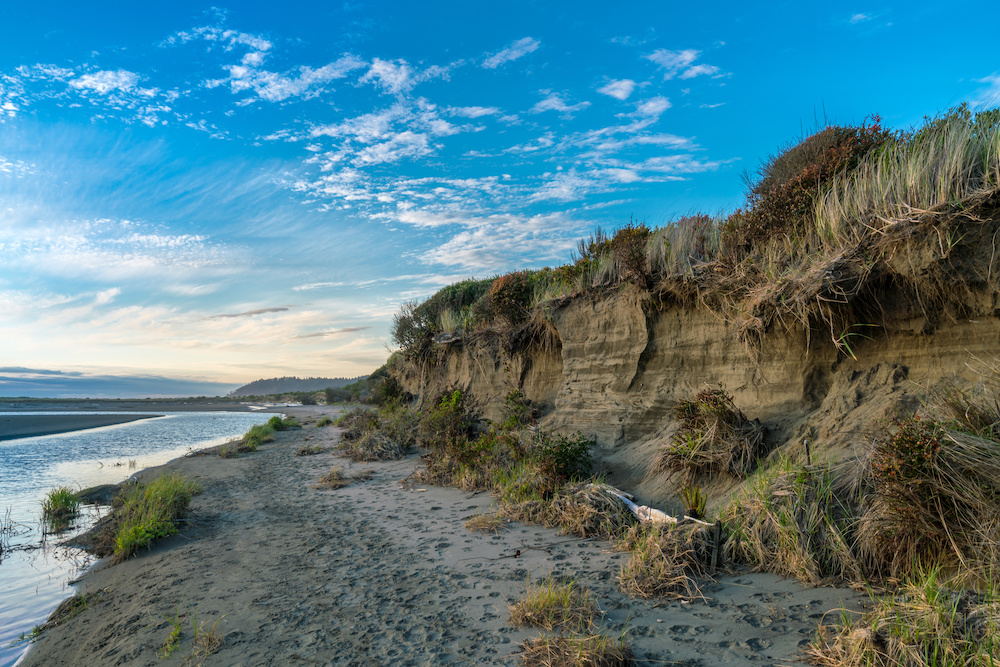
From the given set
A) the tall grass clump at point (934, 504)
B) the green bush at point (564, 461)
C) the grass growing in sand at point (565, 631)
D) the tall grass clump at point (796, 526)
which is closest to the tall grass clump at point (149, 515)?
the green bush at point (564, 461)

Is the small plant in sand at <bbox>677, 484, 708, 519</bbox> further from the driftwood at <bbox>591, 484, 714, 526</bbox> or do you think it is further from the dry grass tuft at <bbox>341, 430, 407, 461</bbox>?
the dry grass tuft at <bbox>341, 430, 407, 461</bbox>

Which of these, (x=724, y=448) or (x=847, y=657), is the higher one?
(x=724, y=448)

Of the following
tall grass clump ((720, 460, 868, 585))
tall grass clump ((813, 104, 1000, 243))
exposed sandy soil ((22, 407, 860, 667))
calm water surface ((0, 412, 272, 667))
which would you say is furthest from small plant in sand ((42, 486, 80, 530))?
tall grass clump ((813, 104, 1000, 243))

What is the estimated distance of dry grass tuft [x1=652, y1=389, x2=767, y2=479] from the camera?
634 cm

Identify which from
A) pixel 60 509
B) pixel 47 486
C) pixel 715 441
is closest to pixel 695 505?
pixel 715 441

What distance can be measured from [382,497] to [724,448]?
6.37m

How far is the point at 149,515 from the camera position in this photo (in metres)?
7.63

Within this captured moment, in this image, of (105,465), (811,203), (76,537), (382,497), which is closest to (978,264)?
(811,203)

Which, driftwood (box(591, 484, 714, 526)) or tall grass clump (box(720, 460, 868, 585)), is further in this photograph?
driftwood (box(591, 484, 714, 526))

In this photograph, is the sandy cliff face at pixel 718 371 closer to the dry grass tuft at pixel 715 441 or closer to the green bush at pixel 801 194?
the dry grass tuft at pixel 715 441

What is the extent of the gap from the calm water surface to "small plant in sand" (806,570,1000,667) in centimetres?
710

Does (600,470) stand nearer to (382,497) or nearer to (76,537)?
(382,497)

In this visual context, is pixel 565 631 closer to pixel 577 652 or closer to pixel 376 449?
pixel 577 652

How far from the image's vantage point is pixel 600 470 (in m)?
8.18
